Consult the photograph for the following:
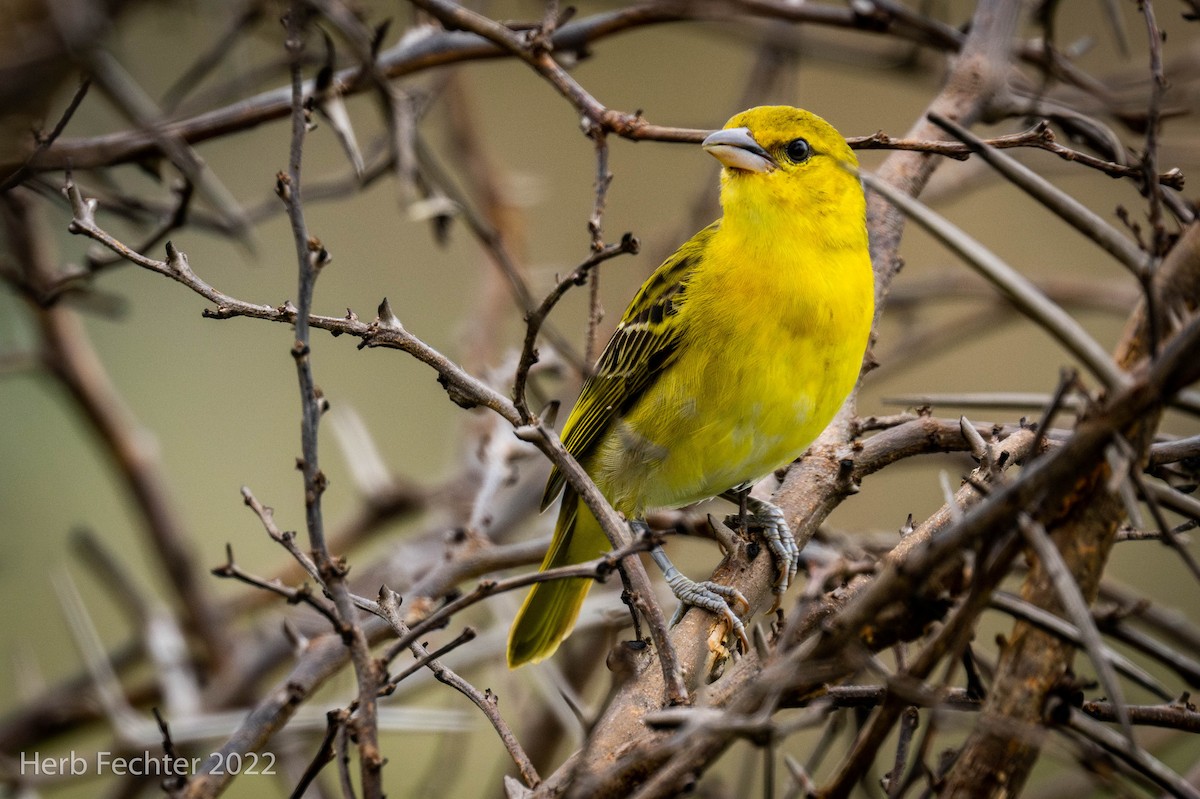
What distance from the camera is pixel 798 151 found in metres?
3.05

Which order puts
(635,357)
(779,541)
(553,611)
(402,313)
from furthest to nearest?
(402,313)
(635,357)
(553,611)
(779,541)

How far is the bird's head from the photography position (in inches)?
117

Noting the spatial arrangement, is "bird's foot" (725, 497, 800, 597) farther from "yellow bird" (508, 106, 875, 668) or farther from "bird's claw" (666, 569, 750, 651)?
"yellow bird" (508, 106, 875, 668)

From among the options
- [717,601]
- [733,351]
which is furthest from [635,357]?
[717,601]

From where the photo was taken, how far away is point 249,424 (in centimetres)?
595

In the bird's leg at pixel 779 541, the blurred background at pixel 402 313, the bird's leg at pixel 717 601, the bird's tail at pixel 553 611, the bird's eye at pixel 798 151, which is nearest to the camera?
the bird's leg at pixel 717 601

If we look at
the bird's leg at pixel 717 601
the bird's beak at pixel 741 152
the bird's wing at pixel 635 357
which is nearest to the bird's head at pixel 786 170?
the bird's beak at pixel 741 152

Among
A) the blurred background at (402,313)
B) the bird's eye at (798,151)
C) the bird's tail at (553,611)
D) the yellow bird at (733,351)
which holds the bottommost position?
the bird's tail at (553,611)

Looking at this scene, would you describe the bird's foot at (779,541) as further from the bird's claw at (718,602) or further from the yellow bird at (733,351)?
the yellow bird at (733,351)

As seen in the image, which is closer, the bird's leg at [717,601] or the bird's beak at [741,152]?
the bird's leg at [717,601]

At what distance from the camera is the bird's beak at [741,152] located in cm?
290

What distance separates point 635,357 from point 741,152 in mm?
638

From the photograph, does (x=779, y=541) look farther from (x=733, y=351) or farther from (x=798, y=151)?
(x=798, y=151)

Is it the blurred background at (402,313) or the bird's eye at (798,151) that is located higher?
the blurred background at (402,313)
